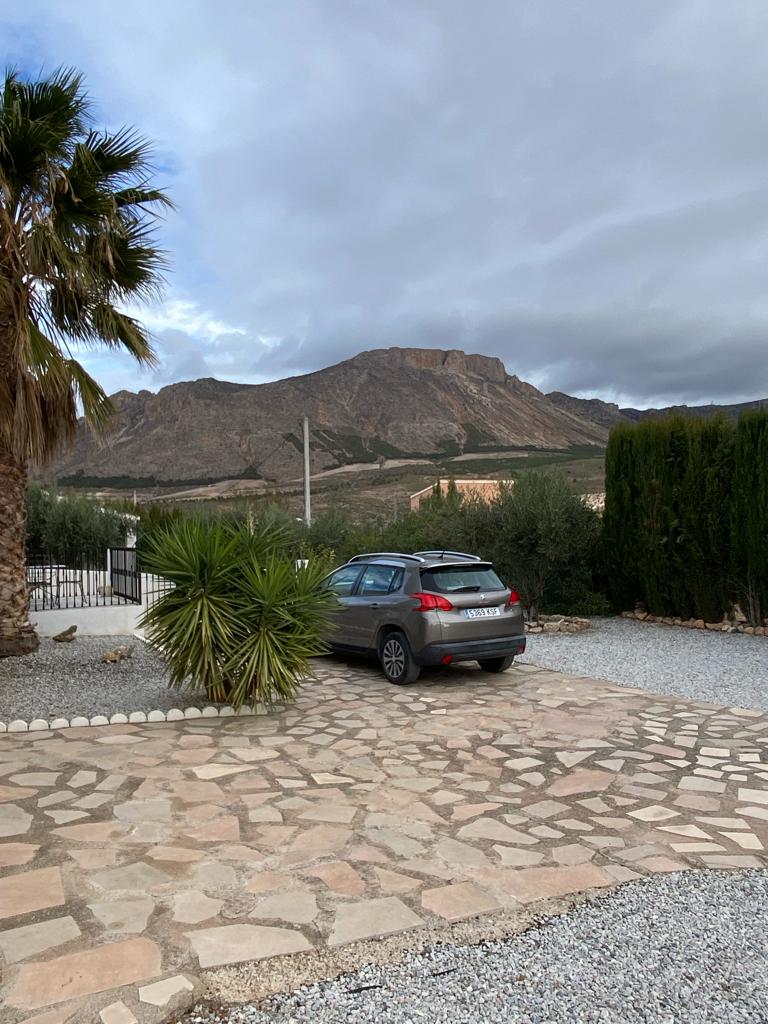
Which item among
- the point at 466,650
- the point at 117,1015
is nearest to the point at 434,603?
the point at 466,650

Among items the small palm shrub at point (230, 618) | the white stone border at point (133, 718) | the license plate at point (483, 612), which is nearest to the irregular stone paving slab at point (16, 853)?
the white stone border at point (133, 718)

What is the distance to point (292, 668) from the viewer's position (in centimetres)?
762

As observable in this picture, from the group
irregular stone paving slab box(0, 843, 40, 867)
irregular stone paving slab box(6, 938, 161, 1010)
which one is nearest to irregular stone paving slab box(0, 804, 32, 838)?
irregular stone paving slab box(0, 843, 40, 867)

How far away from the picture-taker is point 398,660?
9.01 meters

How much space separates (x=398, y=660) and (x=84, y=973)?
624 centimetres

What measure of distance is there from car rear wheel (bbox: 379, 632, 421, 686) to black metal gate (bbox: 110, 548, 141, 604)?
18.8 feet

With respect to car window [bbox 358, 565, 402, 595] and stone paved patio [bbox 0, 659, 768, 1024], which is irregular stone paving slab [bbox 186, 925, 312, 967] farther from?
car window [bbox 358, 565, 402, 595]

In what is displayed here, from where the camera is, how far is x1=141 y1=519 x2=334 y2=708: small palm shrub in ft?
24.1

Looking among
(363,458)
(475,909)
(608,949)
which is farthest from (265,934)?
(363,458)

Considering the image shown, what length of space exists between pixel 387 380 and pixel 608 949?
410ft

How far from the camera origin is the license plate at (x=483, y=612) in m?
8.70

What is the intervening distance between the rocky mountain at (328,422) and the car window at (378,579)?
3021 inches

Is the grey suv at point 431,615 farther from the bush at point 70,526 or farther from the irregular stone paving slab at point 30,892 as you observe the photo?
the bush at point 70,526

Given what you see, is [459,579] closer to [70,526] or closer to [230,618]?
[230,618]
